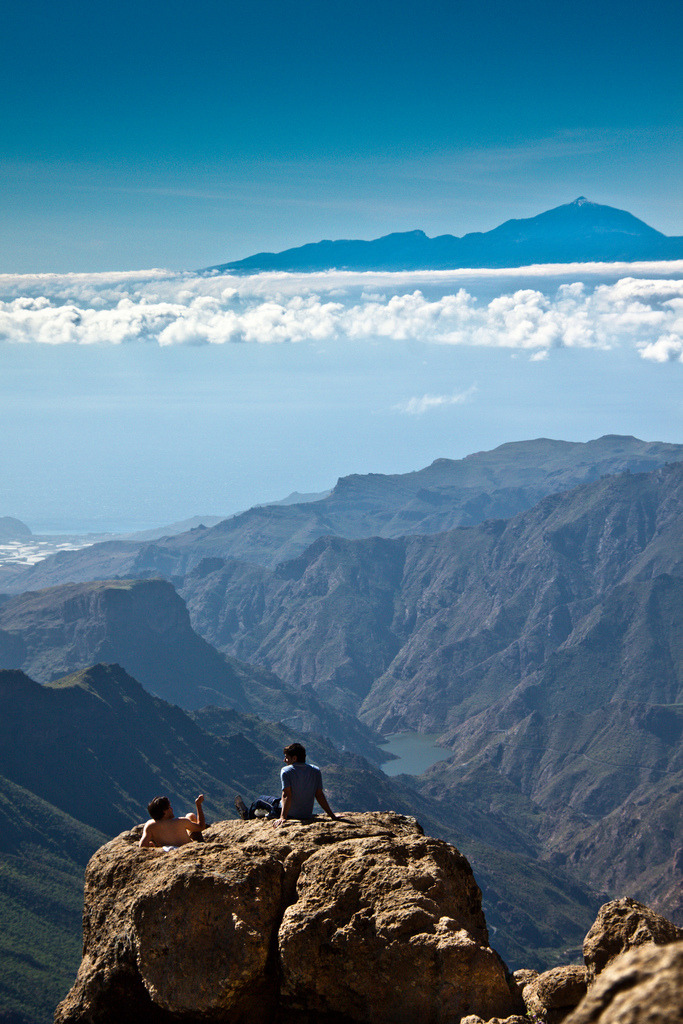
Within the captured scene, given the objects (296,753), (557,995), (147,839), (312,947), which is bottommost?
(557,995)

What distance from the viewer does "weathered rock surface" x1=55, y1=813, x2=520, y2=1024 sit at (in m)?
17.8

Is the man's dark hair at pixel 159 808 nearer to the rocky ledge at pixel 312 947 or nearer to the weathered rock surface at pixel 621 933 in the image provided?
the rocky ledge at pixel 312 947

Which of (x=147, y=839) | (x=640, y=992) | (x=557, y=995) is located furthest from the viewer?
(x=147, y=839)

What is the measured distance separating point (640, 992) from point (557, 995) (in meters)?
11.0

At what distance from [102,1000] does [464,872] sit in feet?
26.7

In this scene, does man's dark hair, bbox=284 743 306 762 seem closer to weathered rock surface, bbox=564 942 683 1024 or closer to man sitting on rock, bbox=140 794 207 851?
man sitting on rock, bbox=140 794 207 851

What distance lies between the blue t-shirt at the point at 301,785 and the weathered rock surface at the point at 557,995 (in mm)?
6326

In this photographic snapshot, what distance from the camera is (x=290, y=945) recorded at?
18.3 m

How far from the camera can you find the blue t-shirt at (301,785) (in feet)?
72.4

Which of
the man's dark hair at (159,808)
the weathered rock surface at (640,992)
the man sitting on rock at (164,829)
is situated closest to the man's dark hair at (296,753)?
the man sitting on rock at (164,829)

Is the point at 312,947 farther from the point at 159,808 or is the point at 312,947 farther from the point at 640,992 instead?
the point at 640,992

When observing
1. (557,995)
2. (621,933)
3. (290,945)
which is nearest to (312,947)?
(290,945)

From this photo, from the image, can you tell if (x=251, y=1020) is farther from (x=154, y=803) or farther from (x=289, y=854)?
(x=154, y=803)

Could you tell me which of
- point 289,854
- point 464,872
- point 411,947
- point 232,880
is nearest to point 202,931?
point 232,880
